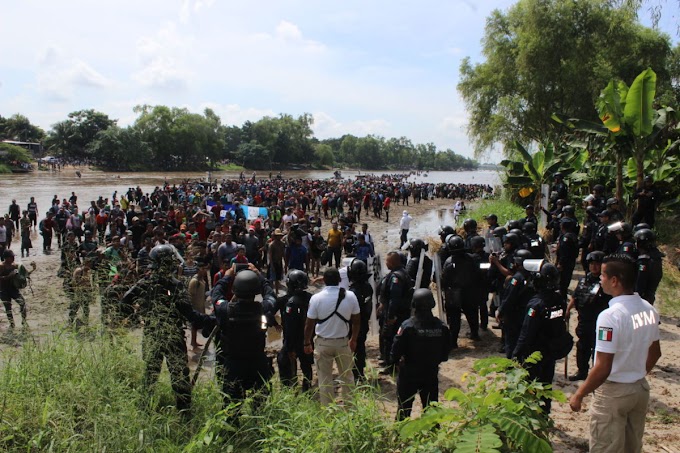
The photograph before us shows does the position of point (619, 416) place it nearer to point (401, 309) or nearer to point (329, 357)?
point (329, 357)

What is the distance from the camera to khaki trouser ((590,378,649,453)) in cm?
303

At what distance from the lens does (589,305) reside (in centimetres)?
525

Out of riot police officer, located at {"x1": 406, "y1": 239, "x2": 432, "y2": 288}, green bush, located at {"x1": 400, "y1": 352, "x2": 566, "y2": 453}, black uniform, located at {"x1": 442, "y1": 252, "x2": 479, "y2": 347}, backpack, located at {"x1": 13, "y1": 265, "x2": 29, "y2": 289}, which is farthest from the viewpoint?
backpack, located at {"x1": 13, "y1": 265, "x2": 29, "y2": 289}

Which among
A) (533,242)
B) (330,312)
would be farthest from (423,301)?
(533,242)

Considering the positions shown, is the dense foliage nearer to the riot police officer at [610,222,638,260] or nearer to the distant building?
the riot police officer at [610,222,638,260]

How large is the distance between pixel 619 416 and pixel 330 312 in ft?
7.72

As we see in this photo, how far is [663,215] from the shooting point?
12.7 m

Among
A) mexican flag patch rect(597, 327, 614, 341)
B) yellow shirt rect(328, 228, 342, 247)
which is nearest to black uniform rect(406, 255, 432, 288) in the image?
mexican flag patch rect(597, 327, 614, 341)

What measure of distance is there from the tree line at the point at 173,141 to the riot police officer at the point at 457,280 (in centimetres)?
6971

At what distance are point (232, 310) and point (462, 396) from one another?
2003 mm

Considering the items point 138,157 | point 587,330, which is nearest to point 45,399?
point 587,330

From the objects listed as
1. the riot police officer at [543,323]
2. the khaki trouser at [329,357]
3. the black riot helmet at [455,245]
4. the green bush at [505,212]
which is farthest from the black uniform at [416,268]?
the green bush at [505,212]

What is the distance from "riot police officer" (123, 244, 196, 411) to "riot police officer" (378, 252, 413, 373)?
90.8 inches

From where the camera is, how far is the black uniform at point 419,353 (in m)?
4.05
